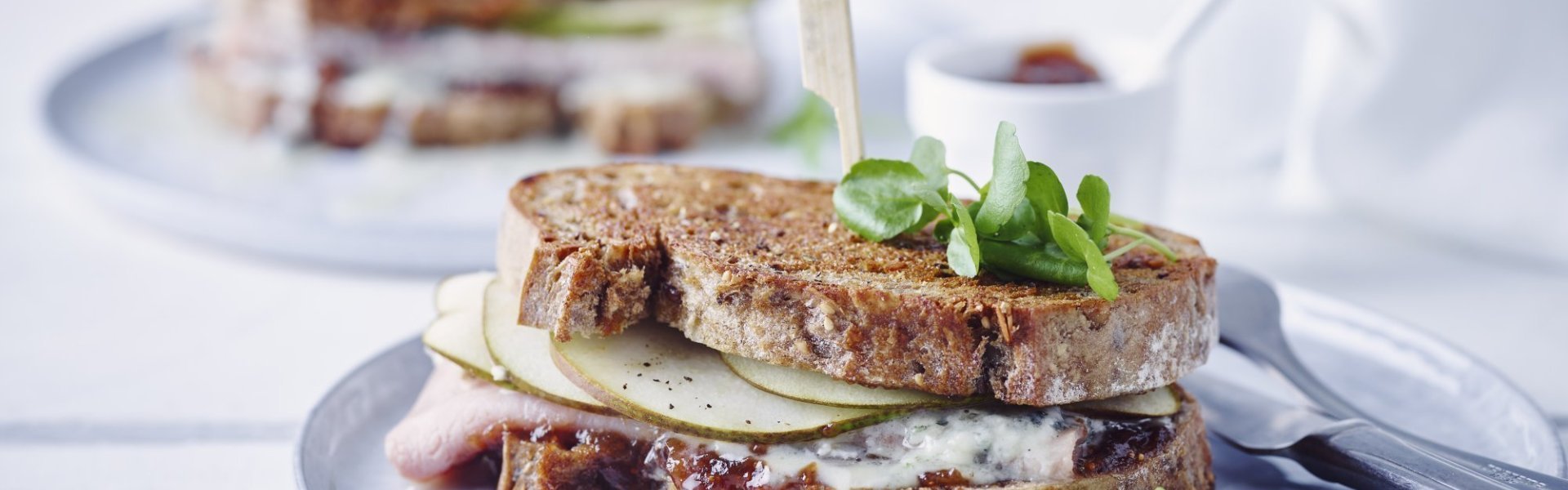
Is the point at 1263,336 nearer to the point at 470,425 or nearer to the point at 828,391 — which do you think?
the point at 828,391

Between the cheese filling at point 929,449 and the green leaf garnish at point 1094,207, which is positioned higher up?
the green leaf garnish at point 1094,207

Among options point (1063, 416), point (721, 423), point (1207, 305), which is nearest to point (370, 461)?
point (721, 423)

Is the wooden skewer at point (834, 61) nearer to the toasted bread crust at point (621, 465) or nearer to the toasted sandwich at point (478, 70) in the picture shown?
the toasted bread crust at point (621, 465)

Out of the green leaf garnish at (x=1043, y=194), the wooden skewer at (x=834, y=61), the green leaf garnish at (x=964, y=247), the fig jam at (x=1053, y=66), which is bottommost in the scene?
the fig jam at (x=1053, y=66)

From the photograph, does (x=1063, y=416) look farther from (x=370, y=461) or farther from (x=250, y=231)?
(x=250, y=231)

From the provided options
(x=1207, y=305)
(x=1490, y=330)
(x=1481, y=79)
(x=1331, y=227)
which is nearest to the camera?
(x=1207, y=305)

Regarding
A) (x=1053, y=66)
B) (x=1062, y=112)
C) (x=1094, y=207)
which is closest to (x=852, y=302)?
(x=1094, y=207)

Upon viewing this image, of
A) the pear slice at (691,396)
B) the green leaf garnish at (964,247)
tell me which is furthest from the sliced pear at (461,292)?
the green leaf garnish at (964,247)
